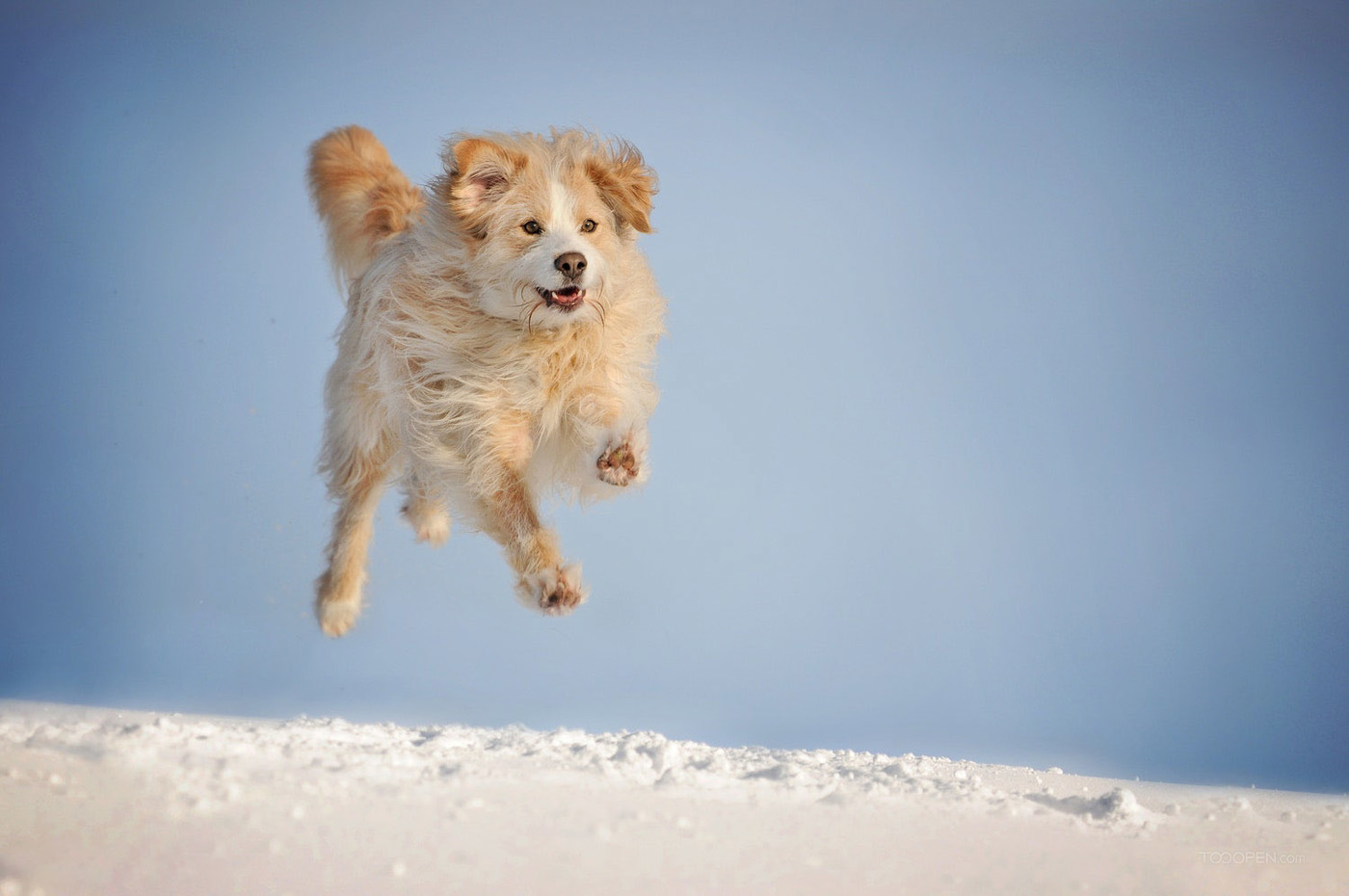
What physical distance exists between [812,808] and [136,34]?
5.04m

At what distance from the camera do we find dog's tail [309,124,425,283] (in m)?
5.11

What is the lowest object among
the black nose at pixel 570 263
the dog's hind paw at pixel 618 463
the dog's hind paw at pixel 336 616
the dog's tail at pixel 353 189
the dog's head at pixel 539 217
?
the dog's hind paw at pixel 336 616

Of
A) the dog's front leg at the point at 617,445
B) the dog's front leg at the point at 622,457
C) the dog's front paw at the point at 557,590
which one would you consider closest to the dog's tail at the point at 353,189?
the dog's front leg at the point at 617,445

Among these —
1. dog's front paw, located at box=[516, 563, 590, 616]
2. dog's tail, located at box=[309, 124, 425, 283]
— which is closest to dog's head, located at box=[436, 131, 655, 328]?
dog's front paw, located at box=[516, 563, 590, 616]

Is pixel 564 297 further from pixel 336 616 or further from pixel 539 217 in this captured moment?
pixel 336 616

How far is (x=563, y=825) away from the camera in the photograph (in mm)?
3062

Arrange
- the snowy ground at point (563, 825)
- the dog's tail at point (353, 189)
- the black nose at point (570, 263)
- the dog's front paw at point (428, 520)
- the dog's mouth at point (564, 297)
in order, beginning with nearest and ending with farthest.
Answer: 1. the snowy ground at point (563, 825)
2. the black nose at point (570, 263)
3. the dog's mouth at point (564, 297)
4. the dog's tail at point (353, 189)
5. the dog's front paw at point (428, 520)

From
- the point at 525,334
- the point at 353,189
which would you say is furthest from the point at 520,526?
the point at 353,189

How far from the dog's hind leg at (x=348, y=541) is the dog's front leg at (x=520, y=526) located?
1292mm

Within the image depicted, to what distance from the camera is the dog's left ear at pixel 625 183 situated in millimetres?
4000

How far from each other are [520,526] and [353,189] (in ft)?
7.03

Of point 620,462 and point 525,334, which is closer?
point 620,462

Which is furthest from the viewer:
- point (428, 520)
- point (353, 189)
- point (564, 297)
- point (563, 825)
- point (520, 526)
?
point (428, 520)

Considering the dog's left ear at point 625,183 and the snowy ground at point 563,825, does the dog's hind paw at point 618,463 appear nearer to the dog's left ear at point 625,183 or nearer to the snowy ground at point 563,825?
the dog's left ear at point 625,183
